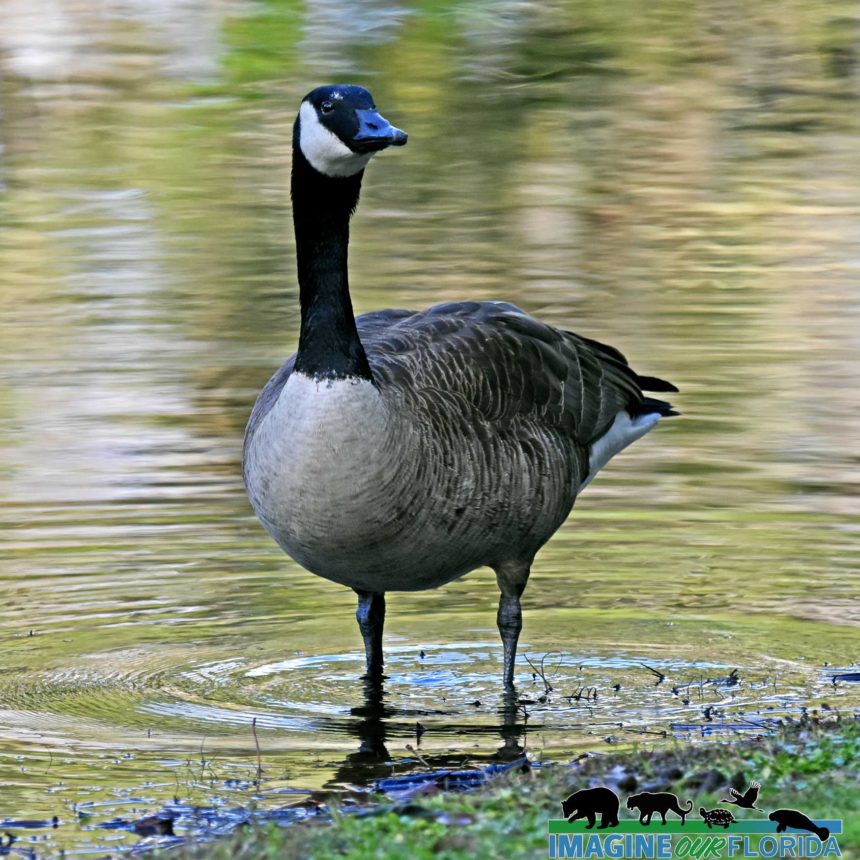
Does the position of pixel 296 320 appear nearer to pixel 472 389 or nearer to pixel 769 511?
pixel 769 511

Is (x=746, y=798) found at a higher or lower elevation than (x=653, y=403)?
higher

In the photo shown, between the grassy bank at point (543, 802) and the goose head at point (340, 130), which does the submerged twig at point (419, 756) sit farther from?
the goose head at point (340, 130)

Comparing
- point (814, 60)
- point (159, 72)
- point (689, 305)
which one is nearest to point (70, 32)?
point (159, 72)

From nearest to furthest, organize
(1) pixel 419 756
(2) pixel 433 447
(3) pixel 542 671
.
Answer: (1) pixel 419 756 < (2) pixel 433 447 < (3) pixel 542 671

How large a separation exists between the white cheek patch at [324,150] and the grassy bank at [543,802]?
293cm

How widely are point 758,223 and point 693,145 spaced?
4.77 meters

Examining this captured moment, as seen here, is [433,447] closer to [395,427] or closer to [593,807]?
[395,427]

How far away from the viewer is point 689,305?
17406mm

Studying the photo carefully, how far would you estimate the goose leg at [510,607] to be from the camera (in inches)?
355

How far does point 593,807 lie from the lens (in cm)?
578

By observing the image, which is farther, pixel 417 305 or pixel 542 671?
pixel 417 305

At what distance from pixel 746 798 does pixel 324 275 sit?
Answer: 3588 mm

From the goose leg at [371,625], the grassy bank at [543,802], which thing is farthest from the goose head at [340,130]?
the grassy bank at [543,802]

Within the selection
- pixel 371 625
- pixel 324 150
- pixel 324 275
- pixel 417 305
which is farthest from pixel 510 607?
pixel 417 305
